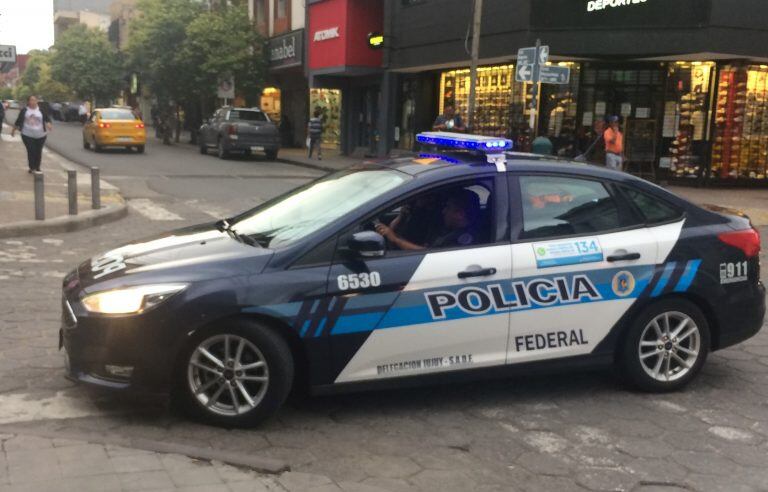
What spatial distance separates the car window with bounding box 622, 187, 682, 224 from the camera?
17.0ft

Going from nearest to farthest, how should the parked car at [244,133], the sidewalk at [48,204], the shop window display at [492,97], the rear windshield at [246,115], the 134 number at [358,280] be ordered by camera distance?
the 134 number at [358,280] → the sidewalk at [48,204] → the shop window display at [492,97] → the parked car at [244,133] → the rear windshield at [246,115]

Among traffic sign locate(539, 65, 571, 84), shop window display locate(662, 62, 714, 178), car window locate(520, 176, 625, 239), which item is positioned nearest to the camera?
car window locate(520, 176, 625, 239)

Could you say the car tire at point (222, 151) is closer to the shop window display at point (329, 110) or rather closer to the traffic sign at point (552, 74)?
the shop window display at point (329, 110)

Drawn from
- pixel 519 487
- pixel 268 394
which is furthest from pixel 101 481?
pixel 519 487

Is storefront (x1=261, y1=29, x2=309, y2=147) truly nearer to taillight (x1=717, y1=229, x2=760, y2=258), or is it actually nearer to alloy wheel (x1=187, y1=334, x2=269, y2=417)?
taillight (x1=717, y1=229, x2=760, y2=258)

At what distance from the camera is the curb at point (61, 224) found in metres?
10.3

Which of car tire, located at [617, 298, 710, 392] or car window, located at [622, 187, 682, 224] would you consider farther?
car window, located at [622, 187, 682, 224]

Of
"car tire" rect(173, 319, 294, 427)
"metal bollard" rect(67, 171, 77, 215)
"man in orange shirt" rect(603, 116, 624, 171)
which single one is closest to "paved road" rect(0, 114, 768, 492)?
"car tire" rect(173, 319, 294, 427)

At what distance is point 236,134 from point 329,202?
22.7 m

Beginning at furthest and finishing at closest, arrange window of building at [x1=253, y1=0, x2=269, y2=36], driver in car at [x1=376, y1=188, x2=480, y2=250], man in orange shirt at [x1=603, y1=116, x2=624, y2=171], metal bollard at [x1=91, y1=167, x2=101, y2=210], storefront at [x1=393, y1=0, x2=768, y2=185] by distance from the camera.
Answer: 1. window of building at [x1=253, y1=0, x2=269, y2=36]
2. storefront at [x1=393, y1=0, x2=768, y2=185]
3. man in orange shirt at [x1=603, y1=116, x2=624, y2=171]
4. metal bollard at [x1=91, y1=167, x2=101, y2=210]
5. driver in car at [x1=376, y1=188, x2=480, y2=250]

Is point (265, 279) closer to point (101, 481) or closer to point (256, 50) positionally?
point (101, 481)

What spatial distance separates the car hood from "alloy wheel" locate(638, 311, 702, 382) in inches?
96.9

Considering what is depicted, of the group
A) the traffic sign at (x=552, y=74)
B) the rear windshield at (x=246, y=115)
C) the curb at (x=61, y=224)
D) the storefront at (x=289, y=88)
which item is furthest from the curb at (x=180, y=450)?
the storefront at (x=289, y=88)

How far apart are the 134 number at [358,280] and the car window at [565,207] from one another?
99 centimetres
